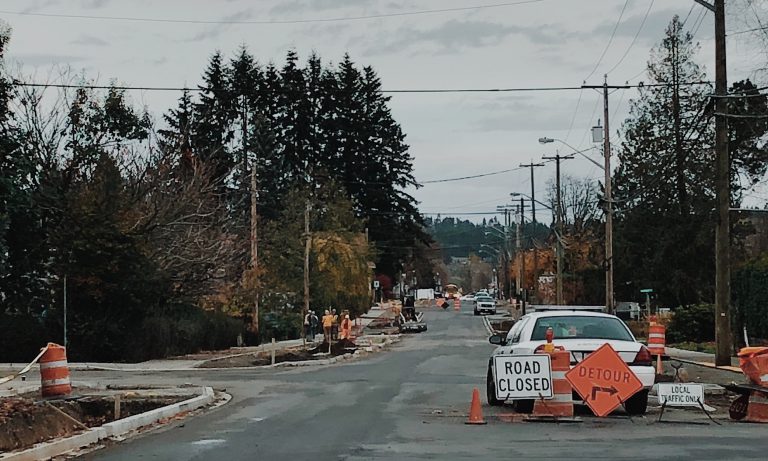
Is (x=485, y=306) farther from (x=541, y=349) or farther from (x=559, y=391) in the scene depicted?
(x=559, y=391)

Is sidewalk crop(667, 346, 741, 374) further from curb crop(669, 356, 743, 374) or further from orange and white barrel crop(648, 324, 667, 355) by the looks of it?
orange and white barrel crop(648, 324, 667, 355)

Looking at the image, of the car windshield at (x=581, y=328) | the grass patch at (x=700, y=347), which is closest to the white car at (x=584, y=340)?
the car windshield at (x=581, y=328)

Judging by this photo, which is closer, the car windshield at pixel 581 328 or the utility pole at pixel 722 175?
the car windshield at pixel 581 328

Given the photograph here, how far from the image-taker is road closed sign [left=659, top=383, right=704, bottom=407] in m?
16.2

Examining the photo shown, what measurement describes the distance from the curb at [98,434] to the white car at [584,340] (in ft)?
18.0

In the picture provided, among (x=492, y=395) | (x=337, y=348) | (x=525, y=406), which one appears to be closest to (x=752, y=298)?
(x=337, y=348)

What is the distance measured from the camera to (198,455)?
40.4 ft

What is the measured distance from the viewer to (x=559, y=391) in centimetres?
1573

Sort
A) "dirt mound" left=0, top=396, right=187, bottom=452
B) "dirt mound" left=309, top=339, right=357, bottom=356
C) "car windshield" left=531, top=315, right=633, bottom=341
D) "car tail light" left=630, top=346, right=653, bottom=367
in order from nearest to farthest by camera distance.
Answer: "dirt mound" left=0, top=396, right=187, bottom=452, "car tail light" left=630, top=346, right=653, bottom=367, "car windshield" left=531, top=315, right=633, bottom=341, "dirt mound" left=309, top=339, right=357, bottom=356

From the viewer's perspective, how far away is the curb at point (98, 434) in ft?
40.1

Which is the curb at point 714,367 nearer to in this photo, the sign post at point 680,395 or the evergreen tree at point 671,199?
the sign post at point 680,395

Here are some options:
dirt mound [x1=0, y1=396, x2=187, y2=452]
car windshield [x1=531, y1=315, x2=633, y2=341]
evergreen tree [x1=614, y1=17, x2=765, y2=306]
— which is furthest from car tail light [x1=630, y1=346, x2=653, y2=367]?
evergreen tree [x1=614, y1=17, x2=765, y2=306]

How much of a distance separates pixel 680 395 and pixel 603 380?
140 cm

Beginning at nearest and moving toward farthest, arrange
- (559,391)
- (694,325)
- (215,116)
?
(559,391) → (694,325) → (215,116)
